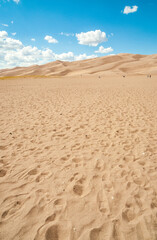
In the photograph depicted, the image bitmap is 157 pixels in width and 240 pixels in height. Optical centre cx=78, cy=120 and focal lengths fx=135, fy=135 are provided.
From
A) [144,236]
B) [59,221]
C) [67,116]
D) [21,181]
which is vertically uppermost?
[67,116]

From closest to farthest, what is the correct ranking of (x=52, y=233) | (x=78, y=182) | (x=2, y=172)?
1. (x=52, y=233)
2. (x=78, y=182)
3. (x=2, y=172)

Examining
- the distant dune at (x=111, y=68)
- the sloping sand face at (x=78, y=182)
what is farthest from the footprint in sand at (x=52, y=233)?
the distant dune at (x=111, y=68)

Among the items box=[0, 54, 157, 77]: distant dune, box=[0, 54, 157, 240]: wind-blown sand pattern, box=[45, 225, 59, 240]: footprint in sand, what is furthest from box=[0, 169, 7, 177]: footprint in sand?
box=[0, 54, 157, 77]: distant dune

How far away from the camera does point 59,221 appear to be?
243cm

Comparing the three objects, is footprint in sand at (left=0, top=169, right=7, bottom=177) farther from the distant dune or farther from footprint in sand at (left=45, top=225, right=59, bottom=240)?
the distant dune

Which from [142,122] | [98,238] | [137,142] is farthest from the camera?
[142,122]

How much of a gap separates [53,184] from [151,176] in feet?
8.09

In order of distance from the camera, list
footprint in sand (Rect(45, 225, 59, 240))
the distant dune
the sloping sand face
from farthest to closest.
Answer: the distant dune < the sloping sand face < footprint in sand (Rect(45, 225, 59, 240))

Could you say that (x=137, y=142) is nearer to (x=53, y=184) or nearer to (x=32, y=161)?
(x=53, y=184)

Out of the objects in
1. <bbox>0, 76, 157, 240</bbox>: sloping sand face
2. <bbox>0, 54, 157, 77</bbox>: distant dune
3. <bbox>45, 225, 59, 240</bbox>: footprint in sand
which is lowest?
<bbox>45, 225, 59, 240</bbox>: footprint in sand

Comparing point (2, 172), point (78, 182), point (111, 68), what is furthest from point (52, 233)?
point (111, 68)

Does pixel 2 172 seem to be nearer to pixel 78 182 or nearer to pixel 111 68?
pixel 78 182

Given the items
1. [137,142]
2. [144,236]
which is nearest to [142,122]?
[137,142]

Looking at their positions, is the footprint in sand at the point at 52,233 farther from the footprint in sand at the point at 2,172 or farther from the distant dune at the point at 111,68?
the distant dune at the point at 111,68
